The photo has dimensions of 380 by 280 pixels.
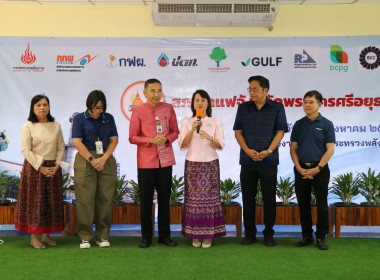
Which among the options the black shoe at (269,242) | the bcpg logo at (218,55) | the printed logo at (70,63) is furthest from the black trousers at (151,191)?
the printed logo at (70,63)

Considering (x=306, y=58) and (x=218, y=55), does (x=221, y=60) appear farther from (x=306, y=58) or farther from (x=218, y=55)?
(x=306, y=58)

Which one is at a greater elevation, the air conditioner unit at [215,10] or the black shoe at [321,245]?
the air conditioner unit at [215,10]

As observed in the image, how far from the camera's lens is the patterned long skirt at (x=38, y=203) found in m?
4.12

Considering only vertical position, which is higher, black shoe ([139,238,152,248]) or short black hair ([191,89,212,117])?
short black hair ([191,89,212,117])

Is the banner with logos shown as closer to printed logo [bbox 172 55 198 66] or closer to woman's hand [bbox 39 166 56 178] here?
printed logo [bbox 172 55 198 66]

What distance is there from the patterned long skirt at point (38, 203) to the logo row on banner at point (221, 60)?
6.59 feet

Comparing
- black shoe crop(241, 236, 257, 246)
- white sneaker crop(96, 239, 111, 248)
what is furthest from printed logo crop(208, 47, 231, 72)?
white sneaker crop(96, 239, 111, 248)

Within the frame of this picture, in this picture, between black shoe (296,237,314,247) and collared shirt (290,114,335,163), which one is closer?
collared shirt (290,114,335,163)

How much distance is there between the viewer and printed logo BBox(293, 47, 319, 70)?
18.5 ft

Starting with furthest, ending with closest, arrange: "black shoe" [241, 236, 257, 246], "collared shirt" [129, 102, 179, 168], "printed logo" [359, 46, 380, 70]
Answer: "printed logo" [359, 46, 380, 70]
"black shoe" [241, 236, 257, 246]
"collared shirt" [129, 102, 179, 168]

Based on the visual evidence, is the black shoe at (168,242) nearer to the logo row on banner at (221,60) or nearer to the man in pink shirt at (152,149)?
the man in pink shirt at (152,149)

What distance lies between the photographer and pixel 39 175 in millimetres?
4129

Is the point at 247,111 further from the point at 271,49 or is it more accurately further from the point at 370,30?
the point at 370,30

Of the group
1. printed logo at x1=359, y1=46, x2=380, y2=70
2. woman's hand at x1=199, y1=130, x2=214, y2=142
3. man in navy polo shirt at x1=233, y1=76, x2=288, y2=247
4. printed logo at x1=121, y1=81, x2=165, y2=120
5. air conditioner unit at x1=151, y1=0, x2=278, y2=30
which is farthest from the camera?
printed logo at x1=121, y1=81, x2=165, y2=120
